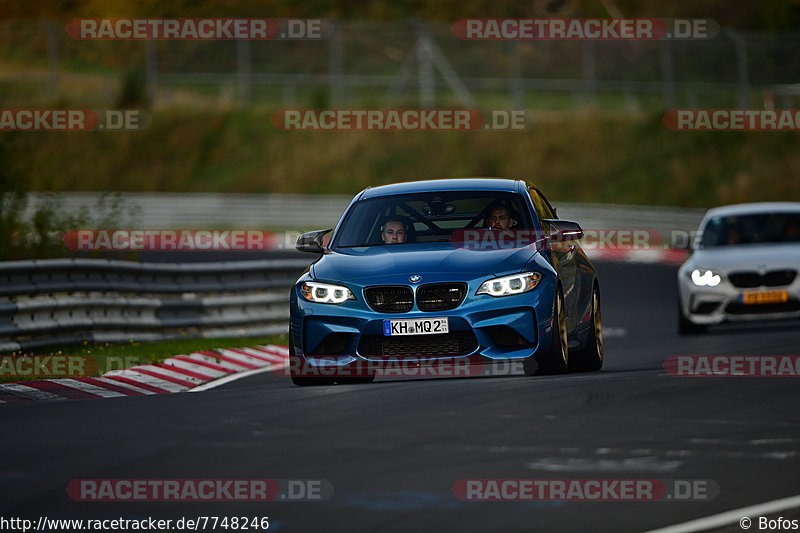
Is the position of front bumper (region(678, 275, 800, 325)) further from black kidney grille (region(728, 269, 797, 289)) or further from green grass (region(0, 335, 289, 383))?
green grass (region(0, 335, 289, 383))

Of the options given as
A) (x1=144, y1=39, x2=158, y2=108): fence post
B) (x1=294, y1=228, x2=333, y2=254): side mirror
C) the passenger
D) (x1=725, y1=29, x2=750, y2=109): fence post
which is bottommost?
the passenger

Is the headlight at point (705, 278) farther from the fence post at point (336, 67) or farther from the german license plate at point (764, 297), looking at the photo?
the fence post at point (336, 67)

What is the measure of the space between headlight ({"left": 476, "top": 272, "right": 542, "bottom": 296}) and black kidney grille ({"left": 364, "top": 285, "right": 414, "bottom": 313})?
0.50 m

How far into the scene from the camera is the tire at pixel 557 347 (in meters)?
11.4

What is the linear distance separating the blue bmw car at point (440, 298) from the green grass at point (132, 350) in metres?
2.97

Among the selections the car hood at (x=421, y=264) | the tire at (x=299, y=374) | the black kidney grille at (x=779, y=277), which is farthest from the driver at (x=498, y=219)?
the black kidney grille at (x=779, y=277)

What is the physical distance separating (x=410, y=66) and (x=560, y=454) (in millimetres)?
47338

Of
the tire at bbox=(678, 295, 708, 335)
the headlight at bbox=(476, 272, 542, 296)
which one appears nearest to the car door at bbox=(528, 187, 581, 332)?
the headlight at bbox=(476, 272, 542, 296)

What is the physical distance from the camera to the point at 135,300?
17078mm

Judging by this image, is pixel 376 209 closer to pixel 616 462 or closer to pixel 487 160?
pixel 616 462

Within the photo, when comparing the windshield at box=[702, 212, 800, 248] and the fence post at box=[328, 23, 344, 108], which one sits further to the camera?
the fence post at box=[328, 23, 344, 108]

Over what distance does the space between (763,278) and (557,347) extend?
685 cm

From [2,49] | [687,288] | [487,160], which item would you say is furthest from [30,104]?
[687,288]

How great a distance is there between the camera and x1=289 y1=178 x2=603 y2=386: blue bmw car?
11086mm
